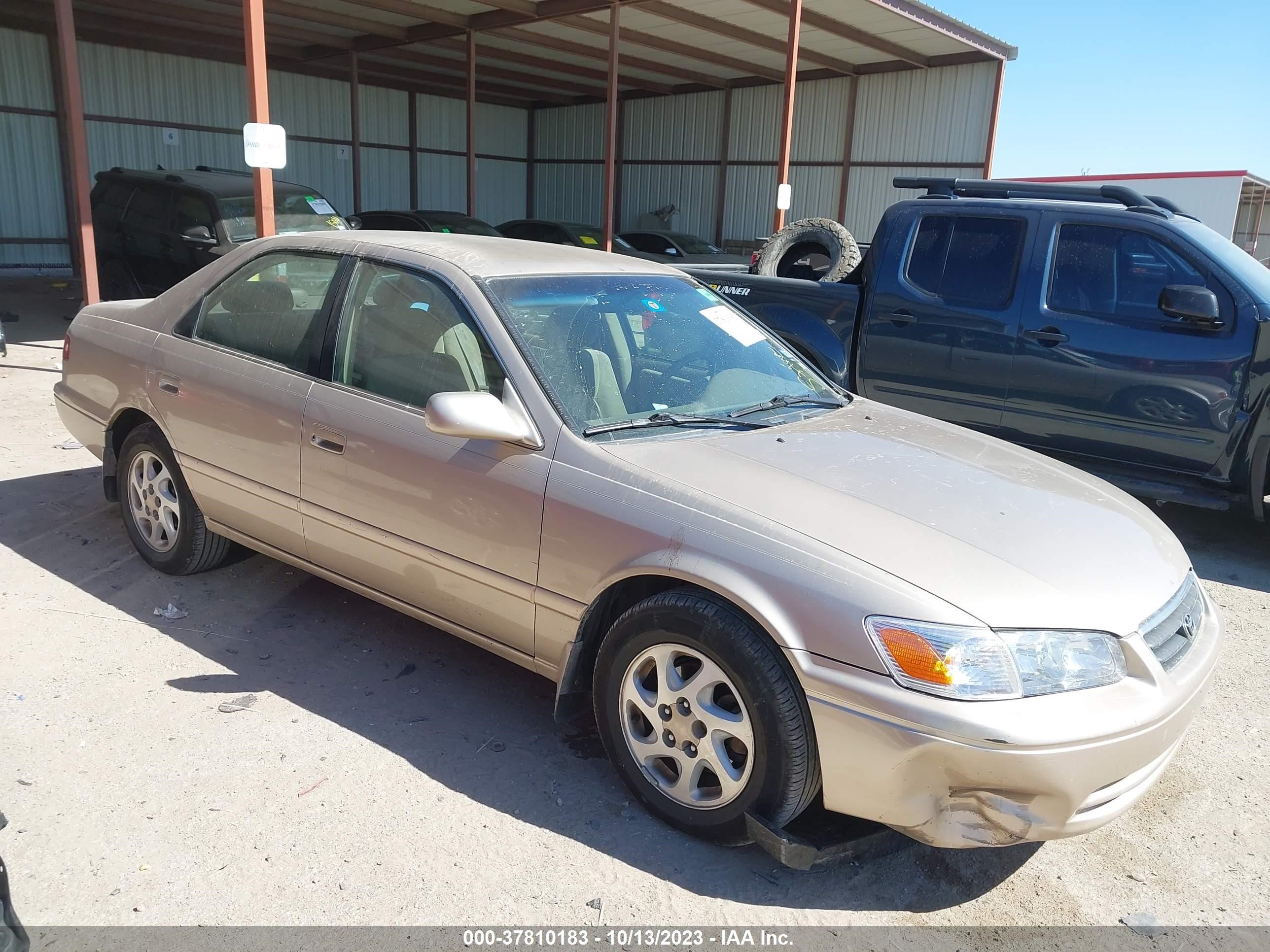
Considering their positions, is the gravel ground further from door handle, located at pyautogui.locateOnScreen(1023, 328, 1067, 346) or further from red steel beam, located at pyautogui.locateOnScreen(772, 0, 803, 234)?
red steel beam, located at pyautogui.locateOnScreen(772, 0, 803, 234)

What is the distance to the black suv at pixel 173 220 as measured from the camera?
10.9 meters

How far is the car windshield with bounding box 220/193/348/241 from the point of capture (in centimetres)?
1089

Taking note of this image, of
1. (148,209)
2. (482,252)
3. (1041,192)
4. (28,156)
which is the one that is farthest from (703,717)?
(28,156)

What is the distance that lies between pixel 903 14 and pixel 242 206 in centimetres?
1041

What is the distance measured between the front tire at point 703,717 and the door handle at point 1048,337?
4.00m

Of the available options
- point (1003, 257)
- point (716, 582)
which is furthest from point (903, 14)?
point (716, 582)

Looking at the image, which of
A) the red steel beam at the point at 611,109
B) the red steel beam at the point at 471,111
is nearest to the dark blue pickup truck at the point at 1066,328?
the red steel beam at the point at 611,109

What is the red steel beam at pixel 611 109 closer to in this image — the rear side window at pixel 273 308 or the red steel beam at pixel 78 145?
the red steel beam at pixel 78 145

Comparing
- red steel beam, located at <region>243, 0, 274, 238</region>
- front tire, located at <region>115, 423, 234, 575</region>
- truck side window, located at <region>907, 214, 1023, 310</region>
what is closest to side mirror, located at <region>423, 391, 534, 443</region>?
front tire, located at <region>115, 423, 234, 575</region>

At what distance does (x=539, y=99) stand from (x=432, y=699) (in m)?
25.6

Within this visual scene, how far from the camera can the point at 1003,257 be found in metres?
6.07

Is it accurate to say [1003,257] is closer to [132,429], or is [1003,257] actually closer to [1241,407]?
[1241,407]

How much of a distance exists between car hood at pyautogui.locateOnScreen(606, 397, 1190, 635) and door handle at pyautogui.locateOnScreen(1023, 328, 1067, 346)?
98.4 inches

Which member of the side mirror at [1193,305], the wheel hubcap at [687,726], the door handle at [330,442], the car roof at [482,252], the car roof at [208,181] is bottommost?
the wheel hubcap at [687,726]
